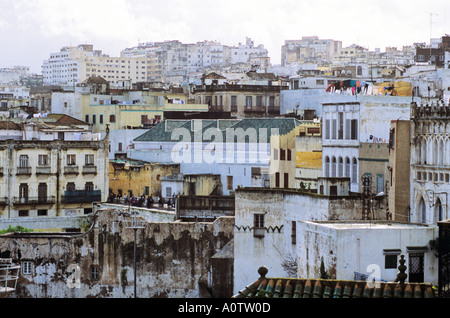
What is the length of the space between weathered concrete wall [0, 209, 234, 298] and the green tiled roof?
34.5ft

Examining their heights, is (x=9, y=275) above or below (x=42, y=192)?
below

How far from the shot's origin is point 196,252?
4775 cm

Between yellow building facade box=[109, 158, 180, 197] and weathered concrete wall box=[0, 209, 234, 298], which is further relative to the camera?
yellow building facade box=[109, 158, 180, 197]

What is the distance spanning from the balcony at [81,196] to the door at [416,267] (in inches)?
1414

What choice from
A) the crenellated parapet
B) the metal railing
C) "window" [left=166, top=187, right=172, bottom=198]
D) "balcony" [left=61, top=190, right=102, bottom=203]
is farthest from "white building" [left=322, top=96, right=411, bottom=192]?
"balcony" [left=61, top=190, right=102, bottom=203]

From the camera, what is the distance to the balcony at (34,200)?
6078 cm

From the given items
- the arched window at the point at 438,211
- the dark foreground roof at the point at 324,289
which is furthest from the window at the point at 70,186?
the dark foreground roof at the point at 324,289

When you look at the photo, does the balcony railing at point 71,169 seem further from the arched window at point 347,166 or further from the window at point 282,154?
the arched window at point 347,166

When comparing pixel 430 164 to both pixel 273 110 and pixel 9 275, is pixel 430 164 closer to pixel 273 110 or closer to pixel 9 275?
pixel 9 275

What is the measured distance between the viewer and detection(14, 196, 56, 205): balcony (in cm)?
6078

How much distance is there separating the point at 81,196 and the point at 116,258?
1416 cm

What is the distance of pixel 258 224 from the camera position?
39.1 m

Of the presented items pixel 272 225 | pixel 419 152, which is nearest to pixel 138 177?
pixel 272 225

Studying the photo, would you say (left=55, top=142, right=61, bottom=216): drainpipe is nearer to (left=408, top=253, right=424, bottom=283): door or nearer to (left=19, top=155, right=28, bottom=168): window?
(left=19, top=155, right=28, bottom=168): window
